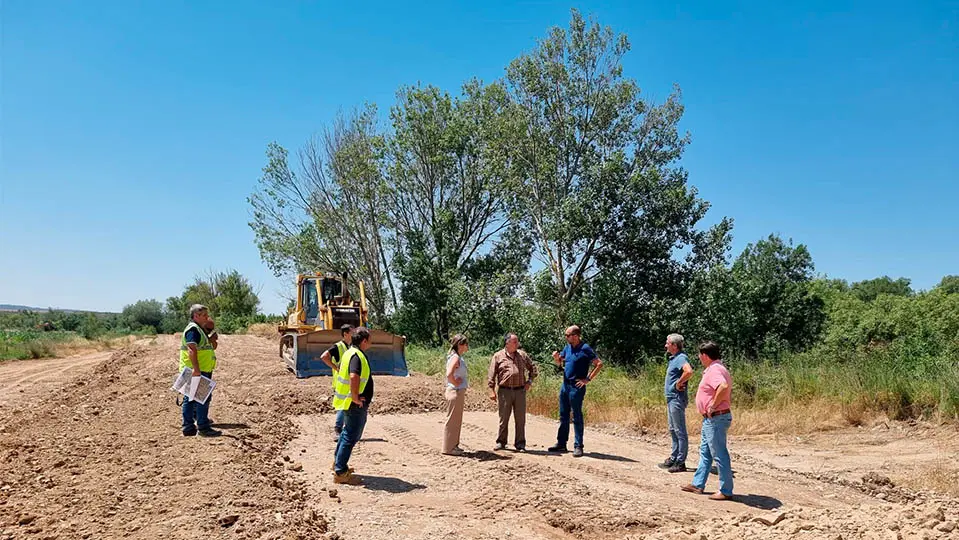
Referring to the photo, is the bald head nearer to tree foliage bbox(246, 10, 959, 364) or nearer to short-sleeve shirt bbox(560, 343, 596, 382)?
short-sleeve shirt bbox(560, 343, 596, 382)

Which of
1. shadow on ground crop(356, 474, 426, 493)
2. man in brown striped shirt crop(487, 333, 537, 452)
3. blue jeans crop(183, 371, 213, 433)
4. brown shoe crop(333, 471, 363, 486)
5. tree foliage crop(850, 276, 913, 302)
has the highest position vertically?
tree foliage crop(850, 276, 913, 302)

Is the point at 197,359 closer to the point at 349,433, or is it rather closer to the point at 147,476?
the point at 147,476

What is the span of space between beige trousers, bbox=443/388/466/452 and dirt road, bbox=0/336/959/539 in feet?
0.93

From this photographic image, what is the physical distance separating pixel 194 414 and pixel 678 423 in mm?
6658

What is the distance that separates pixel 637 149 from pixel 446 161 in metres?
10.9

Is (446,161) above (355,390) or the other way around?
above

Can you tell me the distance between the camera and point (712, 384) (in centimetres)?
745

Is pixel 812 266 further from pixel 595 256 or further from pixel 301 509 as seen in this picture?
pixel 301 509

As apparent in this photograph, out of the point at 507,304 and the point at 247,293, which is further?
the point at 247,293

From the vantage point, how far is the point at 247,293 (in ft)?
194

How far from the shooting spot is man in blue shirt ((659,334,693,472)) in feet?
27.8

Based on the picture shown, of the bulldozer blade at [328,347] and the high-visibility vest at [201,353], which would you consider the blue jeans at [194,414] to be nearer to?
the high-visibility vest at [201,353]

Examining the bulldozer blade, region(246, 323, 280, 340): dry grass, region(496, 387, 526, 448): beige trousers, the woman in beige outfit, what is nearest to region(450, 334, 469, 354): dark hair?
the woman in beige outfit

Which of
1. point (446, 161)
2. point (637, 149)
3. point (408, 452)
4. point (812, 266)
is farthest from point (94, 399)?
point (812, 266)
